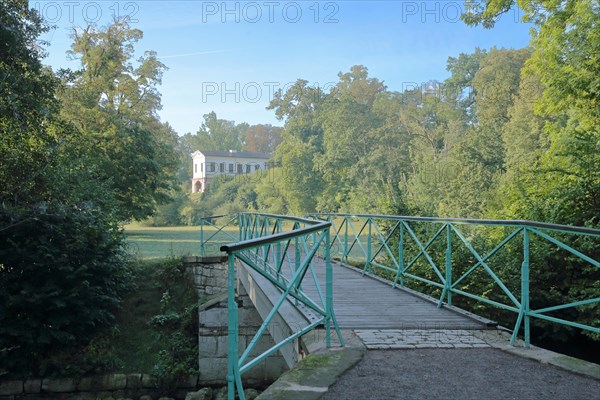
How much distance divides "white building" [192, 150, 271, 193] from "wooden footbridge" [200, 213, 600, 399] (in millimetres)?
53196

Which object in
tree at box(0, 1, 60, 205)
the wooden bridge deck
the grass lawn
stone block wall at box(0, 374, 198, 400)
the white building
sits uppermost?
the white building

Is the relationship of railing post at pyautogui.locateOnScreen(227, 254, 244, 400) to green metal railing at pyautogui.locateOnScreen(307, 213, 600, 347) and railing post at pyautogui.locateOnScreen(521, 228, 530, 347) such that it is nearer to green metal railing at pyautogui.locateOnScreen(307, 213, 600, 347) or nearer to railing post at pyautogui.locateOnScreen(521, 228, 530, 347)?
green metal railing at pyautogui.locateOnScreen(307, 213, 600, 347)

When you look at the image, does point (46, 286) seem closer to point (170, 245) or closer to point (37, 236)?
point (37, 236)

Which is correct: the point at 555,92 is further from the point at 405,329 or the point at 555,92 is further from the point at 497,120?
the point at 497,120

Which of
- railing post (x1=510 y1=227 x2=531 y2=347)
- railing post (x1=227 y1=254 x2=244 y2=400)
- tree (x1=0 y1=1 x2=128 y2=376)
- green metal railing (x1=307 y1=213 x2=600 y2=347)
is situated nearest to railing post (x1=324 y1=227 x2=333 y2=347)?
green metal railing (x1=307 y1=213 x2=600 y2=347)

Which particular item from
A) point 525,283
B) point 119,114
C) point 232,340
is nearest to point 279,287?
point 232,340

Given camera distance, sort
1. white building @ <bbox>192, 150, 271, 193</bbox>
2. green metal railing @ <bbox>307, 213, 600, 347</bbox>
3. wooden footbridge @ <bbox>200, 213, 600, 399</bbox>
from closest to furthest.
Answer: wooden footbridge @ <bbox>200, 213, 600, 399</bbox>
green metal railing @ <bbox>307, 213, 600, 347</bbox>
white building @ <bbox>192, 150, 271, 193</bbox>

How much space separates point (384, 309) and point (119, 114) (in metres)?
18.8

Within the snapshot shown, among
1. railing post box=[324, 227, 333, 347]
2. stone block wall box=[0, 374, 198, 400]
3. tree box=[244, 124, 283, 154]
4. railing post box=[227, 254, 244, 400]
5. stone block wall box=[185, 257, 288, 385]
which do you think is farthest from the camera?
tree box=[244, 124, 283, 154]

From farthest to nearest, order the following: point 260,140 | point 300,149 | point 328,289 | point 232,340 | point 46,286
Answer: point 260,140 < point 300,149 < point 46,286 < point 328,289 < point 232,340

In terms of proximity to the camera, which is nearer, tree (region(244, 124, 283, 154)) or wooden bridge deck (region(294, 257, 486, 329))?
wooden bridge deck (region(294, 257, 486, 329))

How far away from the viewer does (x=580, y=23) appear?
9.75 meters

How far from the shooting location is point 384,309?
19.5ft

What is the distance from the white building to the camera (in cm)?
6334
